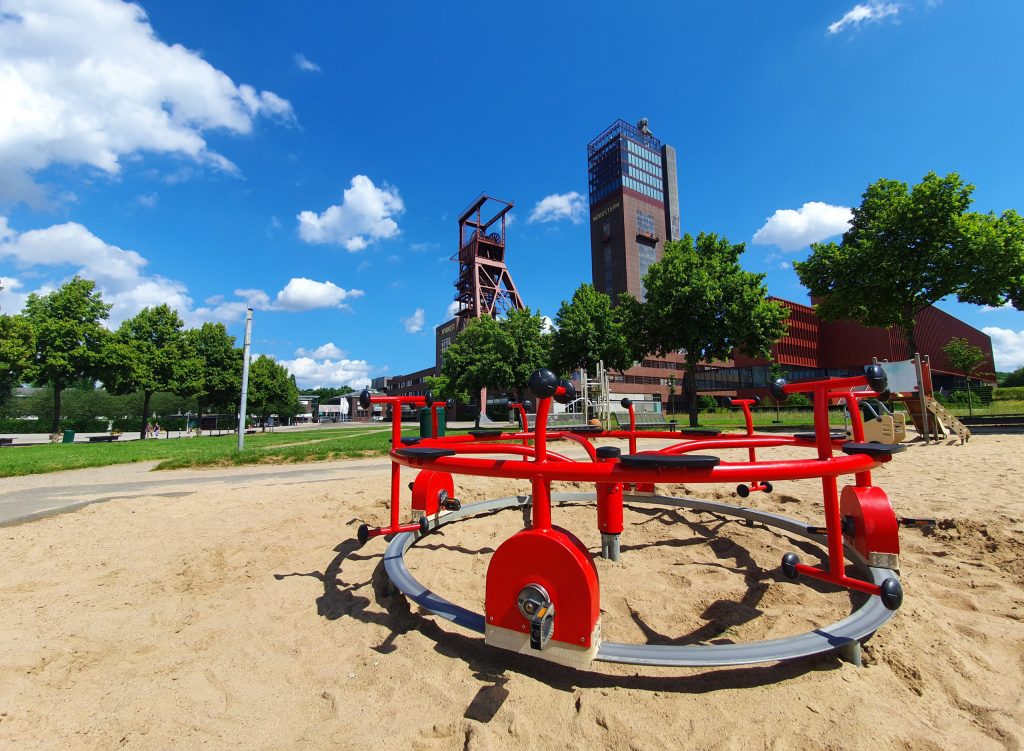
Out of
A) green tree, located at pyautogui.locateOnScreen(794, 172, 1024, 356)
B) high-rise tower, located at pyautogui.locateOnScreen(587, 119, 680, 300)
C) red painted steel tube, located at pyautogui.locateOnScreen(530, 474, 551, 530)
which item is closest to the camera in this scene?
red painted steel tube, located at pyautogui.locateOnScreen(530, 474, 551, 530)

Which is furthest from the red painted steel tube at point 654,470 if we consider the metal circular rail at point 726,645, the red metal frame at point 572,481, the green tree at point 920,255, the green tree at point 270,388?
the green tree at point 270,388

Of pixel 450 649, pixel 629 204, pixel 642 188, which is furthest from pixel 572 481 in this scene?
pixel 642 188

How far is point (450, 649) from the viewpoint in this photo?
8.17ft

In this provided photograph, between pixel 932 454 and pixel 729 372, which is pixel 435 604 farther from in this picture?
pixel 729 372

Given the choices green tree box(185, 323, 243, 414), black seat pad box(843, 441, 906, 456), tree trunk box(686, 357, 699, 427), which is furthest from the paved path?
green tree box(185, 323, 243, 414)

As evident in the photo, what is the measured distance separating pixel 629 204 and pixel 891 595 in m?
85.3

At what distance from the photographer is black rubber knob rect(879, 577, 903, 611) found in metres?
2.13

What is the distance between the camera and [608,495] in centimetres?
363

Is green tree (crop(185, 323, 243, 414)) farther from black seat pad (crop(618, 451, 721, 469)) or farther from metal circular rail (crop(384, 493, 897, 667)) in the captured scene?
black seat pad (crop(618, 451, 721, 469))

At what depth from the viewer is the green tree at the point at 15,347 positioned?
19.6 m

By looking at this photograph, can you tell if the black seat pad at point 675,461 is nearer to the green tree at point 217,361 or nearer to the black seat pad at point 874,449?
the black seat pad at point 874,449

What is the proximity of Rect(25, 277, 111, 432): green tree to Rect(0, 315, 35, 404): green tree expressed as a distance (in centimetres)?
36

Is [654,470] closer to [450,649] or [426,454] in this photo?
[426,454]

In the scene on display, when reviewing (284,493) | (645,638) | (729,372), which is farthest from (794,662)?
(729,372)
